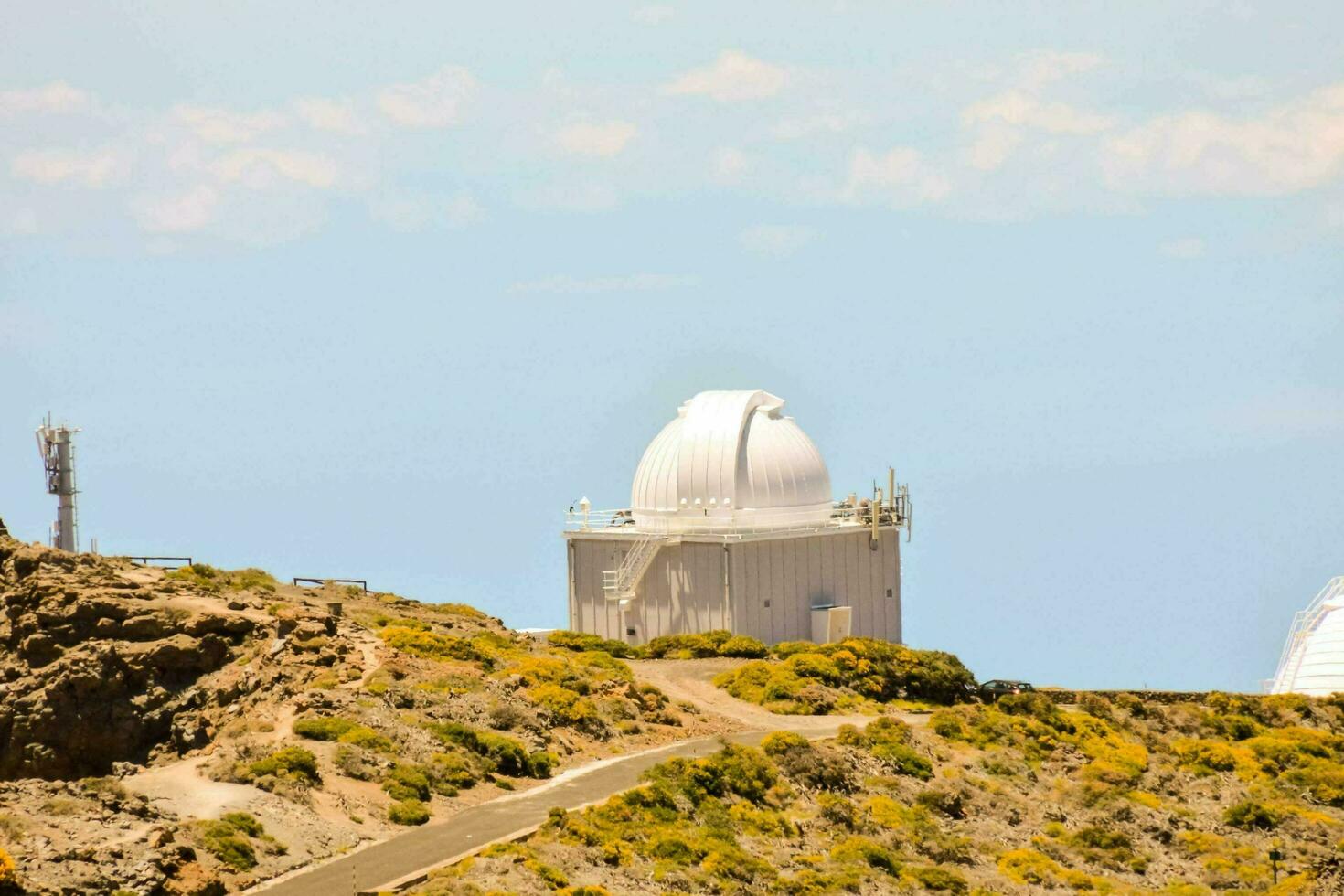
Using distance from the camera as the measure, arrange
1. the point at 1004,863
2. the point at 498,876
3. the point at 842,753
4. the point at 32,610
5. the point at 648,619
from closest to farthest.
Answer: the point at 498,876, the point at 1004,863, the point at 842,753, the point at 32,610, the point at 648,619

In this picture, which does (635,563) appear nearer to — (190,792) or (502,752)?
(502,752)

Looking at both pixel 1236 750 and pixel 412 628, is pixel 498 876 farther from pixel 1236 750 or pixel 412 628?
pixel 1236 750

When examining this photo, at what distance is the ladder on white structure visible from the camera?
176 ft

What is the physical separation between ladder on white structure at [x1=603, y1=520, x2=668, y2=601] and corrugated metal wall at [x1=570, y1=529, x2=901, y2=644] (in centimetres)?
31

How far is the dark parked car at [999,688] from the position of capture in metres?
49.2

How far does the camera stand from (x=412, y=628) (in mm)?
46781

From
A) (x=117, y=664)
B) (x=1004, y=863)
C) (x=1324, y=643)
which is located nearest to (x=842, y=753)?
(x=1004, y=863)

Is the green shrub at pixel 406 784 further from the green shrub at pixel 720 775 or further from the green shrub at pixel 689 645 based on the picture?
the green shrub at pixel 689 645

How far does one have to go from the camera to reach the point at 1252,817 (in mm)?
40812

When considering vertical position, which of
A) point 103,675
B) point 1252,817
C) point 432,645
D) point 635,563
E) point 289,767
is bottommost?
point 1252,817

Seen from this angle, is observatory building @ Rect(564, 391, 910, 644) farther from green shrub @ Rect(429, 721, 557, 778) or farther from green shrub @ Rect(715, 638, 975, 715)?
green shrub @ Rect(429, 721, 557, 778)

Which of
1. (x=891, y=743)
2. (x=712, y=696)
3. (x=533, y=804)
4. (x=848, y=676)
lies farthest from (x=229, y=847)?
(x=848, y=676)

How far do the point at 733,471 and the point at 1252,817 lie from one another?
1783cm

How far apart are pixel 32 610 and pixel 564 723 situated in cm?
1295
